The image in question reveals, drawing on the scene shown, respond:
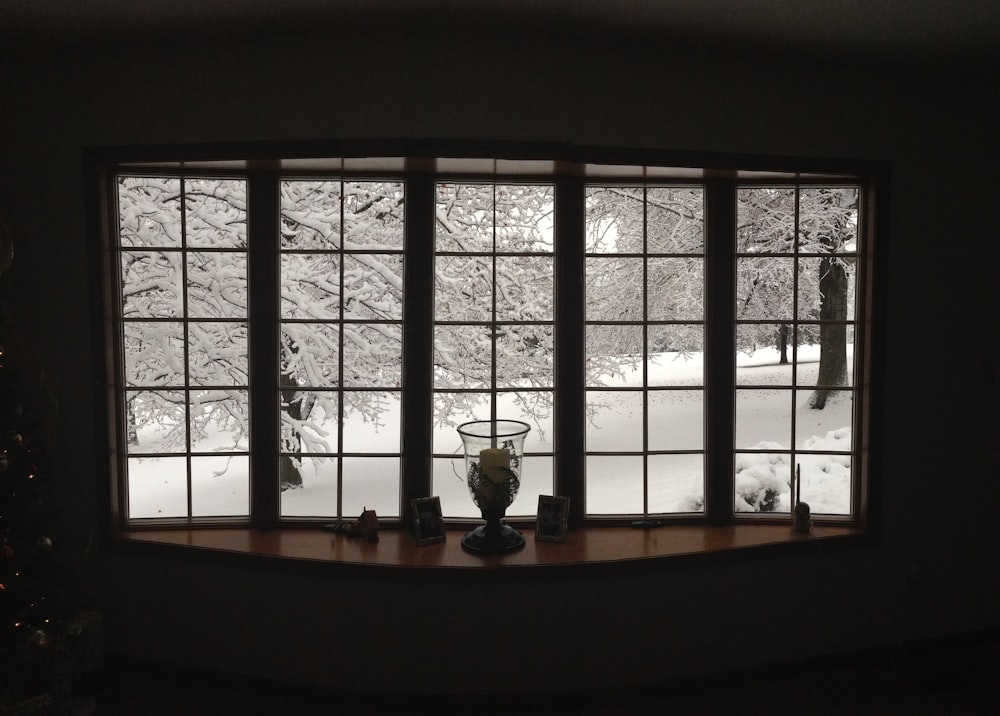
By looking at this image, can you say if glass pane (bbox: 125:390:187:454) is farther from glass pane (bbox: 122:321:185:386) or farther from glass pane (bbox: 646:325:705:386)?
glass pane (bbox: 646:325:705:386)

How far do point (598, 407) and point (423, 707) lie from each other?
1473mm

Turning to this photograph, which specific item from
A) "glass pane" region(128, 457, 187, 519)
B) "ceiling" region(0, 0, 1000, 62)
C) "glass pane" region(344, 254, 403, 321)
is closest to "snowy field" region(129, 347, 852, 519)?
"glass pane" region(128, 457, 187, 519)

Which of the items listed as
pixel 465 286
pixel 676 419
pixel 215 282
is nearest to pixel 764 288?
pixel 676 419

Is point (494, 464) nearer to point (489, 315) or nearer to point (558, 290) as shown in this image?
point (489, 315)

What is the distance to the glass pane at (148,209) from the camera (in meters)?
3.02

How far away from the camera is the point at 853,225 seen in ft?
10.3

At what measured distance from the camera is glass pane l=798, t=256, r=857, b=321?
10.4ft

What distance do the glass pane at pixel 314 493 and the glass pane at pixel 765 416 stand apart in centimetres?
187

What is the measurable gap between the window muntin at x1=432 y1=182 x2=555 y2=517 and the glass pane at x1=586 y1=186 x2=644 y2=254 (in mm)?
191

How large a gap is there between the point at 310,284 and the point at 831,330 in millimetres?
2431
